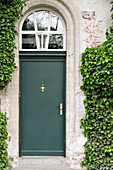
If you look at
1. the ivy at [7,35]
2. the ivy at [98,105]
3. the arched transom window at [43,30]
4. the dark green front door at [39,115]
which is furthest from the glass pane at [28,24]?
the ivy at [98,105]

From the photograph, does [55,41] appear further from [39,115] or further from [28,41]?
[39,115]

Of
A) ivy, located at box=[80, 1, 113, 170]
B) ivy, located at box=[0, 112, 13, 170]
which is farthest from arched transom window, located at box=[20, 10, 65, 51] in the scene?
ivy, located at box=[0, 112, 13, 170]

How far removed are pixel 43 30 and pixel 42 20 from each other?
0.85 feet

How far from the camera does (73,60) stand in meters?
4.37

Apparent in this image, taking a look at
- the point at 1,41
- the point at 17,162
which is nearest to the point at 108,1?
the point at 1,41

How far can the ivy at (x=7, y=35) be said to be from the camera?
3982 millimetres

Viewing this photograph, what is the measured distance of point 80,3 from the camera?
4.36 metres

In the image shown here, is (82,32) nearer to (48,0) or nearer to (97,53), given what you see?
(97,53)

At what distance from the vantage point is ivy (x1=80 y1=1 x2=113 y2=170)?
3.93 meters

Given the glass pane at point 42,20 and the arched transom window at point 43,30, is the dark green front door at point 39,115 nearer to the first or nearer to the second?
the arched transom window at point 43,30

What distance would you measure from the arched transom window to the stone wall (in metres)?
0.24

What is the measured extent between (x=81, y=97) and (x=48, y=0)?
251 cm

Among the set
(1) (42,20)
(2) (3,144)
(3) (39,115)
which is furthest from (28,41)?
(2) (3,144)

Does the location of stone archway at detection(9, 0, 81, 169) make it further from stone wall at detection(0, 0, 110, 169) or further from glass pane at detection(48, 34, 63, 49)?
glass pane at detection(48, 34, 63, 49)
